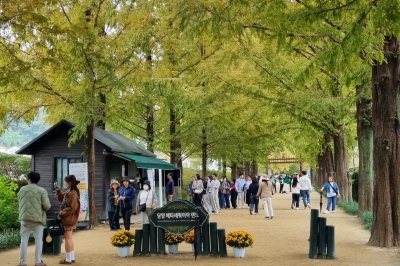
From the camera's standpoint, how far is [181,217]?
11109 mm

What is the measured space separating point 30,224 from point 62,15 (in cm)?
948

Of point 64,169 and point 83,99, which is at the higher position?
point 83,99

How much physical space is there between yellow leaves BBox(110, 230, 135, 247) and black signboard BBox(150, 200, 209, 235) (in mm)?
743

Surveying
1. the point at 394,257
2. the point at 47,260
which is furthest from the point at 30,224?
the point at 394,257

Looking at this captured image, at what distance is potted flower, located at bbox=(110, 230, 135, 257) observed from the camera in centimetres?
1125

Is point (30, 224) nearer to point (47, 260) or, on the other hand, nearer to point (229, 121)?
point (47, 260)

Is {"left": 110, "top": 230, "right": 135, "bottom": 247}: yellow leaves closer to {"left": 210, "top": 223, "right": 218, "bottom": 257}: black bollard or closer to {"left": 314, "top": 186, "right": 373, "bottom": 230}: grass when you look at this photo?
{"left": 210, "top": 223, "right": 218, "bottom": 257}: black bollard

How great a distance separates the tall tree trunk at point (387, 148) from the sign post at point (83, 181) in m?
9.89

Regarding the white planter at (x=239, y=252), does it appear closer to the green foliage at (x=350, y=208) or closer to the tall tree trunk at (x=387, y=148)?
the tall tree trunk at (x=387, y=148)

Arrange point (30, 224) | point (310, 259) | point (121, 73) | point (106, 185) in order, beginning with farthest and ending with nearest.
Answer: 1. point (106, 185)
2. point (121, 73)
3. point (310, 259)
4. point (30, 224)

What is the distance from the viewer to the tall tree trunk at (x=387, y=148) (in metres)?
12.3

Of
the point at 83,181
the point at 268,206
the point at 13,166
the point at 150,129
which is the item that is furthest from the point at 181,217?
the point at 13,166

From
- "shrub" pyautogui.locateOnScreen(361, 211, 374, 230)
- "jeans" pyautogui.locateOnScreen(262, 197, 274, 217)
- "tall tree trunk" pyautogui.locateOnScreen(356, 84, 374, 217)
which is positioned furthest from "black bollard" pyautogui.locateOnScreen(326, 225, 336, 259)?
"jeans" pyautogui.locateOnScreen(262, 197, 274, 217)

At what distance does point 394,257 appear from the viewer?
35.6ft
